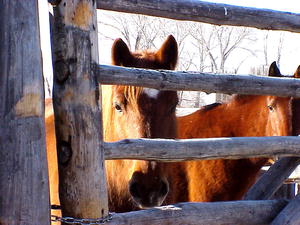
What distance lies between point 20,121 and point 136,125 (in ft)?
3.89

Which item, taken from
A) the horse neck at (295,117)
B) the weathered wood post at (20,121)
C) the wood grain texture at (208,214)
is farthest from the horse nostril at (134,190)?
the horse neck at (295,117)

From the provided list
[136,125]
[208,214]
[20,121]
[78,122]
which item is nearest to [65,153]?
[78,122]

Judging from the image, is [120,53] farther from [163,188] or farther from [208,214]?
[208,214]

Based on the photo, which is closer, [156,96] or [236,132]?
[156,96]

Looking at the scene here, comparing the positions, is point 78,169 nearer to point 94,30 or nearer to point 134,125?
point 94,30

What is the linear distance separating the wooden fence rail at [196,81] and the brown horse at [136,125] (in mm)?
576

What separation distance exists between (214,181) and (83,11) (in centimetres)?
296

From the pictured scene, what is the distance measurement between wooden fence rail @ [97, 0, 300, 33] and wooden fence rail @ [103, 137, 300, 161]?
604 mm

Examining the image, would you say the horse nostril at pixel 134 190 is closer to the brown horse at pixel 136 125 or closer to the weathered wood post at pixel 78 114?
the brown horse at pixel 136 125

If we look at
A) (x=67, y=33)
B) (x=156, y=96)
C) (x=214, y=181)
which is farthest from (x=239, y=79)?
(x=214, y=181)

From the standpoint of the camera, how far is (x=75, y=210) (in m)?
1.96

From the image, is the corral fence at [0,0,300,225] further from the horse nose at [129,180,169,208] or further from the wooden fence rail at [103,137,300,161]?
the horse nose at [129,180,169,208]

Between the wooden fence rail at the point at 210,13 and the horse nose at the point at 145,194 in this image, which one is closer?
the wooden fence rail at the point at 210,13

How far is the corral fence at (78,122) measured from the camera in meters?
1.81
